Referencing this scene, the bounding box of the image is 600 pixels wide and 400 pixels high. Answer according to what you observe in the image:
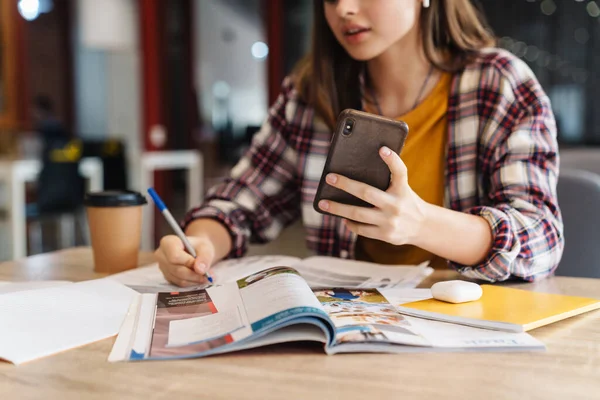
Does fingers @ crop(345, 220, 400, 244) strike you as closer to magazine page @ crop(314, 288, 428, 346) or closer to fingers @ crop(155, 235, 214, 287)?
magazine page @ crop(314, 288, 428, 346)

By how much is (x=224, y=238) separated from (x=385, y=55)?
534 mm

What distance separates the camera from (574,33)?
4449 millimetres

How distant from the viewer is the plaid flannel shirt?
1.02 m

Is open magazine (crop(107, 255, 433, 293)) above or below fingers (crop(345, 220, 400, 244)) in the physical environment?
below

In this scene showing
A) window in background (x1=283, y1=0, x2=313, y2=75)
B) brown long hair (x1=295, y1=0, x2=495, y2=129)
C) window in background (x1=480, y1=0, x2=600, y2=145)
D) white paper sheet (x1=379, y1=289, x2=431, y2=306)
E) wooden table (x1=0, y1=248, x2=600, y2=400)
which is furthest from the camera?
window in background (x1=283, y1=0, x2=313, y2=75)

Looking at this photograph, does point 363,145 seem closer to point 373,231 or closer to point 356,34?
point 373,231

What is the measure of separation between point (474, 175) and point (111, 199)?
684 millimetres

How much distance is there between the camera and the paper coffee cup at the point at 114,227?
1.06 metres

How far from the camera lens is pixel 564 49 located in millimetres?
4484

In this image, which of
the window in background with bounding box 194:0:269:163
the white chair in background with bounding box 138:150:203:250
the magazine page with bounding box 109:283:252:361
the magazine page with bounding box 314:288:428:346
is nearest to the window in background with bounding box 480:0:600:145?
the white chair in background with bounding box 138:150:203:250

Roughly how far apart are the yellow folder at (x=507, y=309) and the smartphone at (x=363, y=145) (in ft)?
0.60

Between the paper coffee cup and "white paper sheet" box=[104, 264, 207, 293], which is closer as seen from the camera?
"white paper sheet" box=[104, 264, 207, 293]

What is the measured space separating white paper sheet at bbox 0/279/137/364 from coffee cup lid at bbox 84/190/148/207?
0.62 ft

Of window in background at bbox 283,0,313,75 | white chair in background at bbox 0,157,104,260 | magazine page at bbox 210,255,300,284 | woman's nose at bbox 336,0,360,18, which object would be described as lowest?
white chair in background at bbox 0,157,104,260
